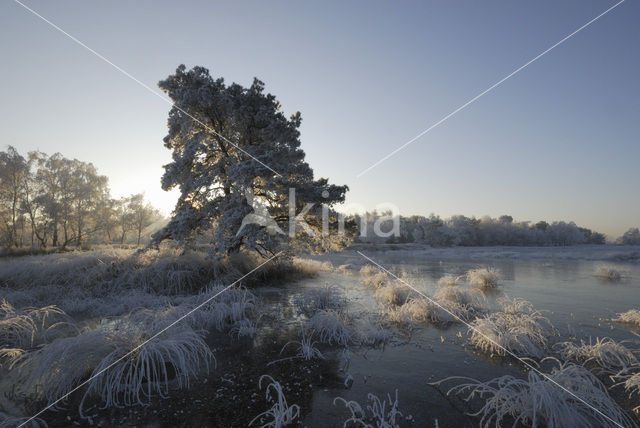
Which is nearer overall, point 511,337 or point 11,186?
point 511,337

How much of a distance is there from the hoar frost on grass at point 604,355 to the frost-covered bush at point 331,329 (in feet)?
13.8

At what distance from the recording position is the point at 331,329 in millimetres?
6832

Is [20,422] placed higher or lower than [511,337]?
lower

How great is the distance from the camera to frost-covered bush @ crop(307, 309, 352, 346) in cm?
660

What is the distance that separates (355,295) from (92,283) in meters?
10.2

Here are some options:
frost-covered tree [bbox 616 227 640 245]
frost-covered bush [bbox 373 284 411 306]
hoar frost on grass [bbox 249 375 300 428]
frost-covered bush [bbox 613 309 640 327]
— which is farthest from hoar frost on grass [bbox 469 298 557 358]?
frost-covered tree [bbox 616 227 640 245]

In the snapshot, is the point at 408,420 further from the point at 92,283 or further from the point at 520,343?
the point at 92,283

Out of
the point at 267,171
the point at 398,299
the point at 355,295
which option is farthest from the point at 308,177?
the point at 398,299

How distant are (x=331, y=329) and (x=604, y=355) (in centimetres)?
519

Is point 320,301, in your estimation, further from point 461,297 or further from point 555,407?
point 555,407

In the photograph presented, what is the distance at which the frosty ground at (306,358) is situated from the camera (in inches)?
152

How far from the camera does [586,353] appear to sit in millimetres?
5543

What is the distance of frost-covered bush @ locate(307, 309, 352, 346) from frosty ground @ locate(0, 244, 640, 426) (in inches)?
1.3

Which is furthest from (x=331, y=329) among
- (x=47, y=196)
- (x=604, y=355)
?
(x=47, y=196)
